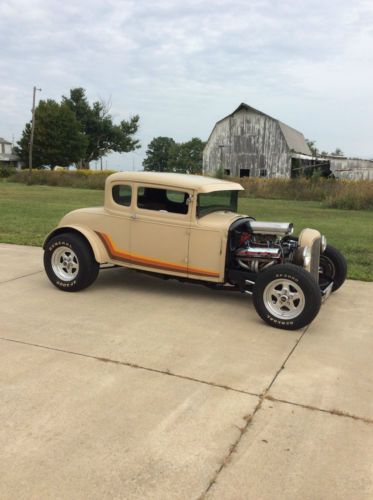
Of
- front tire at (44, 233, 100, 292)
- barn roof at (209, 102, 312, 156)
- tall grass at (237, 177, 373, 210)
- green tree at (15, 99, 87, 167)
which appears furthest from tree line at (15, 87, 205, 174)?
front tire at (44, 233, 100, 292)

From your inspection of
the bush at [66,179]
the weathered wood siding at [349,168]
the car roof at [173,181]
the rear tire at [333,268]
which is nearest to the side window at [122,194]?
the car roof at [173,181]

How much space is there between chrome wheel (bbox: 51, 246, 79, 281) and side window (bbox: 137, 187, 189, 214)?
1.17 metres

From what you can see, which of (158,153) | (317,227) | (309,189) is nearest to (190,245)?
(317,227)

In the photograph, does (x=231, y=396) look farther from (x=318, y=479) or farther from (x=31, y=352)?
(x=31, y=352)

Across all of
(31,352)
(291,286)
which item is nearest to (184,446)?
(31,352)

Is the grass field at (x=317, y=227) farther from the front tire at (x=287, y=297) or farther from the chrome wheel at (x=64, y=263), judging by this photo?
the chrome wheel at (x=64, y=263)

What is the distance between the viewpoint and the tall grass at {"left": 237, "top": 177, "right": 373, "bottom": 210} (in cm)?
2186

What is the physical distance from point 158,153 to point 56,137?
219ft

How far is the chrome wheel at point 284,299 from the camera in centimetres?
479

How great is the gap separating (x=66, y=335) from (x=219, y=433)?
2133 mm

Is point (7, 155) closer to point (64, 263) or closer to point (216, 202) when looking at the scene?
point (64, 263)

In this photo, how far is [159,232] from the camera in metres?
5.68

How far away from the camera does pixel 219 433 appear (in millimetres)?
2932

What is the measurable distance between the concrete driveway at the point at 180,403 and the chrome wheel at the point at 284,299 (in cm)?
22
